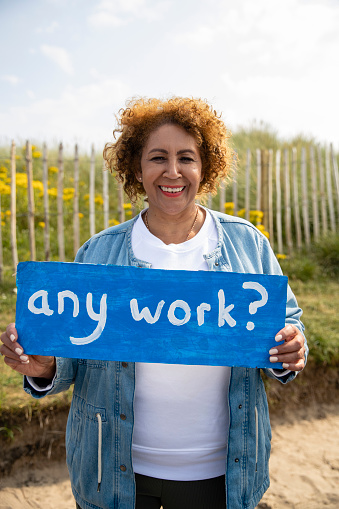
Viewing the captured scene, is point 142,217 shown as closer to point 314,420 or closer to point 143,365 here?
point 143,365

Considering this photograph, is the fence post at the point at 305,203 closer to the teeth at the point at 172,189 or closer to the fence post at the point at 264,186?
the fence post at the point at 264,186

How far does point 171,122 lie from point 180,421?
108 cm

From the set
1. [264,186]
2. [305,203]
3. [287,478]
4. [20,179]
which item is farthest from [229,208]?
[287,478]

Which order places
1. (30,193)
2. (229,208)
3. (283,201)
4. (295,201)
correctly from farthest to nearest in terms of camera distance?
(283,201)
(295,201)
(229,208)
(30,193)

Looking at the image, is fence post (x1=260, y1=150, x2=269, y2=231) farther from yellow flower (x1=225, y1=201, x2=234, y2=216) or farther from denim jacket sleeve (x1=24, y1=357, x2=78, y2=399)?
denim jacket sleeve (x1=24, y1=357, x2=78, y2=399)

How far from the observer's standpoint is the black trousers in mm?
1583

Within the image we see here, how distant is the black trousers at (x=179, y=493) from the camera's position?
5.19ft

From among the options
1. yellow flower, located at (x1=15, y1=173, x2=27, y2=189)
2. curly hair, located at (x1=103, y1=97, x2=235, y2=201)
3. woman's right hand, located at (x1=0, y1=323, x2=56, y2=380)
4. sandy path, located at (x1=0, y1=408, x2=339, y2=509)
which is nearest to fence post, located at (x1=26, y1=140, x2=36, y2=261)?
yellow flower, located at (x1=15, y1=173, x2=27, y2=189)

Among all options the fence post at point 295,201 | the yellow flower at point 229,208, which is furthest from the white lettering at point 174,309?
the fence post at point 295,201

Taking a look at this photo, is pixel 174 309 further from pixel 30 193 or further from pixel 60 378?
pixel 30 193

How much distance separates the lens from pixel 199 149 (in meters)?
1.82

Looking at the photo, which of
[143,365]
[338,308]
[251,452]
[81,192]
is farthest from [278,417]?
[81,192]

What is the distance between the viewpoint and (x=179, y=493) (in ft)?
5.19

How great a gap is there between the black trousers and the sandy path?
72.5 inches
